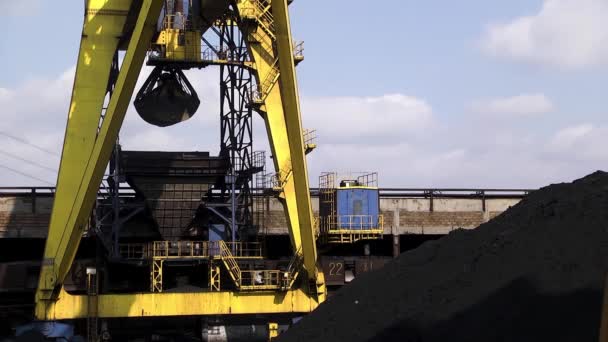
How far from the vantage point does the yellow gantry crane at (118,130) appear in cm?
2514

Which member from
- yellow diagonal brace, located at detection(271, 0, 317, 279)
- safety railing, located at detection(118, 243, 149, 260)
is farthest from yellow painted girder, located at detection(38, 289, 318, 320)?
safety railing, located at detection(118, 243, 149, 260)

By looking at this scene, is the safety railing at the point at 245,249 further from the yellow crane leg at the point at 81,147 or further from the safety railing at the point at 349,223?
the yellow crane leg at the point at 81,147

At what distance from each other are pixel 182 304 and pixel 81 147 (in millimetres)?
5398

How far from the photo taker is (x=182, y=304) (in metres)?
28.1

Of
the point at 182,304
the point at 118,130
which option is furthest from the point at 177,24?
the point at 182,304

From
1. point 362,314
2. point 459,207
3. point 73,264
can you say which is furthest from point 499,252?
point 459,207

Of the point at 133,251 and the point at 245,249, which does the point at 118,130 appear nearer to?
Answer: the point at 133,251

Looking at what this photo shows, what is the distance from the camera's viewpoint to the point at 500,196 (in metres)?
38.6

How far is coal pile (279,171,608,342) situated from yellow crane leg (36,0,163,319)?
11238mm

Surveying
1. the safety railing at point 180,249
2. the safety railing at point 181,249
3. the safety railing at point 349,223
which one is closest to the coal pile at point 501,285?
the safety railing at point 181,249

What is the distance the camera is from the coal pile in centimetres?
1176

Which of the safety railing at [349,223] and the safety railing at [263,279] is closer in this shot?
the safety railing at [263,279]

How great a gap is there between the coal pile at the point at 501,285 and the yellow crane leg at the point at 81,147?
11238 millimetres

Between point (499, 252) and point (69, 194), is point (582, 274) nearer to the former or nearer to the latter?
point (499, 252)
